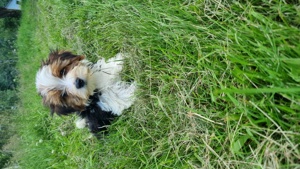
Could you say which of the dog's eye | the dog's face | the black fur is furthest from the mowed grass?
the dog's eye

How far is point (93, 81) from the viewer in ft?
10.2

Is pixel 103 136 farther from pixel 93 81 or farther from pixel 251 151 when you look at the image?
pixel 251 151

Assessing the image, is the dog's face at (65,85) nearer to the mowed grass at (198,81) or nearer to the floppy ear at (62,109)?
the floppy ear at (62,109)

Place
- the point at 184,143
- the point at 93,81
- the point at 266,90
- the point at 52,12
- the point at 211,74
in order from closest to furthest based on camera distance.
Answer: the point at 266,90, the point at 211,74, the point at 184,143, the point at 93,81, the point at 52,12

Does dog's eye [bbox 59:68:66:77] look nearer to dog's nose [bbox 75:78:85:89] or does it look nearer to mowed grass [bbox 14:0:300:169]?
dog's nose [bbox 75:78:85:89]

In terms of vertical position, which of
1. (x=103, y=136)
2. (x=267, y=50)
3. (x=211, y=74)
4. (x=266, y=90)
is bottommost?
(x=103, y=136)

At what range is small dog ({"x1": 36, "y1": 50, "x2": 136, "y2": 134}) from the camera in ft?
9.74

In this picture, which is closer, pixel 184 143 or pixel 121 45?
pixel 184 143

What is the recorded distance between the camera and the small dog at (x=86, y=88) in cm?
297

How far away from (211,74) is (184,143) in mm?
555

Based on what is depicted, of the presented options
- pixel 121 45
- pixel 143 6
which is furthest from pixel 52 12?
pixel 143 6

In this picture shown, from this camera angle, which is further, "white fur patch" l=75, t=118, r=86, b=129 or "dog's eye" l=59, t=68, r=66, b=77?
"white fur patch" l=75, t=118, r=86, b=129

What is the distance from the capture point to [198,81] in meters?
2.38

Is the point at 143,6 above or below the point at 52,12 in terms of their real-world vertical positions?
above
